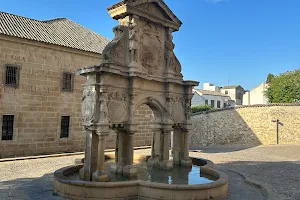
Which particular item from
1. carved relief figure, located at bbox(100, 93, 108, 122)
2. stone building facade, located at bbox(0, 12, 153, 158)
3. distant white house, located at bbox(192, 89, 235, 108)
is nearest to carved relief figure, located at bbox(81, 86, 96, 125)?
carved relief figure, located at bbox(100, 93, 108, 122)

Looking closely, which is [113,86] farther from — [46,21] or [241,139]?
[241,139]

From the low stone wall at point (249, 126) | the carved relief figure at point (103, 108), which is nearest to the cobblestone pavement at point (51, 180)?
the carved relief figure at point (103, 108)

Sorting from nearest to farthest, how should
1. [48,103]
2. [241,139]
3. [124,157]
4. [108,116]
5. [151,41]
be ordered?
1. [108,116]
2. [124,157]
3. [151,41]
4. [48,103]
5. [241,139]

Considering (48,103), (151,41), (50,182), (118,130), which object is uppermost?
(151,41)

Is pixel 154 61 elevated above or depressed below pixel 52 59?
below

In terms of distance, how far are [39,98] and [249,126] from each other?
1863 centimetres

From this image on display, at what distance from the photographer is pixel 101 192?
21.6ft

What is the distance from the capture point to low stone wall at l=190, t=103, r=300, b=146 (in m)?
24.3

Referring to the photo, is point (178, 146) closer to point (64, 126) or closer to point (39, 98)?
point (64, 126)

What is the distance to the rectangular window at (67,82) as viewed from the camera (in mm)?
17141

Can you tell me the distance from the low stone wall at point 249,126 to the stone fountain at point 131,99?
16135 mm

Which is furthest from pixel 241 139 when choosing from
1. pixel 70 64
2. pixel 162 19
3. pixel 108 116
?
pixel 108 116

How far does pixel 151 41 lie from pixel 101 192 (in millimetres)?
5379

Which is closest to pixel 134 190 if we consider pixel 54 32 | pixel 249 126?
pixel 54 32
